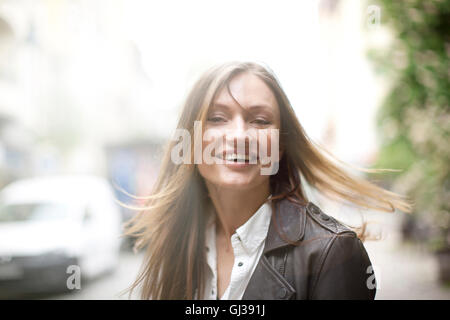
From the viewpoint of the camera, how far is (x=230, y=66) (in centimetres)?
109

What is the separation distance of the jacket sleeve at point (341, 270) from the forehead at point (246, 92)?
0.45 metres

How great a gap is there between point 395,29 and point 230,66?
7.11ft

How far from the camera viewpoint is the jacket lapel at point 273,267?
1031mm

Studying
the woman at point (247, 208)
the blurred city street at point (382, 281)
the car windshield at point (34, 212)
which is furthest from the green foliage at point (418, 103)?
the car windshield at point (34, 212)

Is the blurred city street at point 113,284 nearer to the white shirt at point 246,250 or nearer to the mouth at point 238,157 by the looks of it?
the white shirt at point 246,250

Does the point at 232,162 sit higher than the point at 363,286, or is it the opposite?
the point at 232,162

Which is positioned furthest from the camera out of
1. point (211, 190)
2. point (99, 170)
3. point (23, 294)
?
point (99, 170)

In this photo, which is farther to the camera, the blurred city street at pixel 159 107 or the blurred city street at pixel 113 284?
the blurred city street at pixel 159 107

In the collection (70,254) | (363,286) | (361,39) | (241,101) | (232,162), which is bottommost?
(70,254)

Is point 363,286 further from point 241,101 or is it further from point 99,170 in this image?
point 99,170

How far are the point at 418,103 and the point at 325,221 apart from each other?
2244 millimetres

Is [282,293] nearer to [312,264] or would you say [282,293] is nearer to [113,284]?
[312,264]

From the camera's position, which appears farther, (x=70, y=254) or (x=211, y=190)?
(x=70, y=254)
